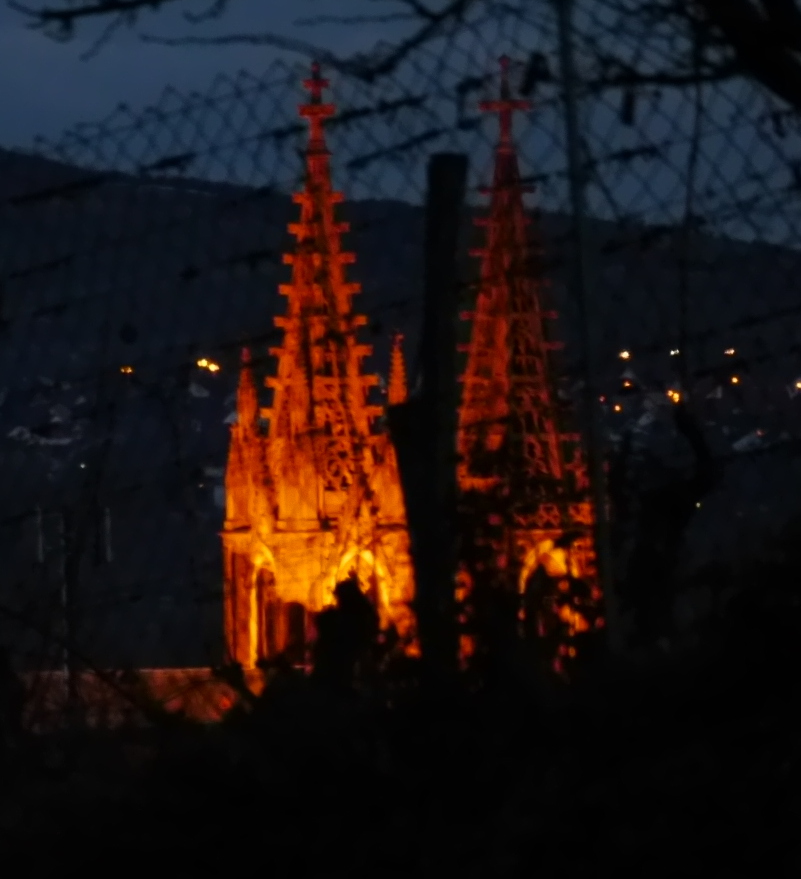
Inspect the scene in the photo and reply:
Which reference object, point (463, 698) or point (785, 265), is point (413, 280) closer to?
point (785, 265)

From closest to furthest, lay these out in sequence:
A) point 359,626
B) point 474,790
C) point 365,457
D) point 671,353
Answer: point 474,790 < point 359,626 < point 671,353 < point 365,457

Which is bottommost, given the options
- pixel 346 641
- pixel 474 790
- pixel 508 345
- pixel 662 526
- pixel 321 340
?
pixel 474 790

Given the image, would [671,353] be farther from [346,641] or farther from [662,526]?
[346,641]

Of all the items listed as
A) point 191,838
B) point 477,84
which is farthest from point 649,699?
point 477,84

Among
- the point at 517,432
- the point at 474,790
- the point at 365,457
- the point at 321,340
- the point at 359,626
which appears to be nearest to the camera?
the point at 474,790

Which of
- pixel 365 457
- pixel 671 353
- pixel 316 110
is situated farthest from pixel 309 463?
pixel 671 353

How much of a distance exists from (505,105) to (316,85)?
29.4 inches

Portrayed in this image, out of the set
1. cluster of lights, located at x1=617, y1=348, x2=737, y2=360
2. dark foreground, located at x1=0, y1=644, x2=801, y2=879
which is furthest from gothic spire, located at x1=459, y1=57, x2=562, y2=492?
dark foreground, located at x1=0, y1=644, x2=801, y2=879

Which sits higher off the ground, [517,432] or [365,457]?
[365,457]

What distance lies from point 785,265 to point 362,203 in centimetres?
177

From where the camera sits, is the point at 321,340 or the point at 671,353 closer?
the point at 671,353

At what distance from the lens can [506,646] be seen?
532 centimetres

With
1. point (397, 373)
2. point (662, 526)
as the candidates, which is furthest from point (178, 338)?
point (662, 526)

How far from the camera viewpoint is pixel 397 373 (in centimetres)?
748
